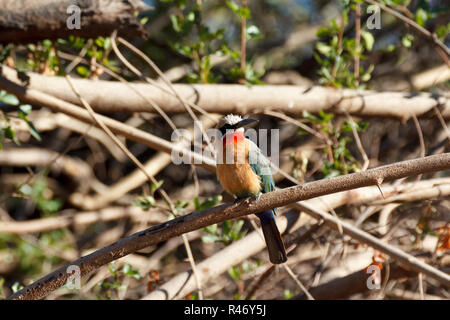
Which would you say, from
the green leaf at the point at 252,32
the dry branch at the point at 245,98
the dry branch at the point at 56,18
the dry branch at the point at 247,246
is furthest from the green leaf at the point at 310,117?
the dry branch at the point at 56,18

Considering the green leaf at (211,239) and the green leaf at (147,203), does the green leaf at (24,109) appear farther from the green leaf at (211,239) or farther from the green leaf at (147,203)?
the green leaf at (211,239)

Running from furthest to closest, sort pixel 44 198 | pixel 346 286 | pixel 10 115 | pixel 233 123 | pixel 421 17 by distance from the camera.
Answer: pixel 44 198 < pixel 421 17 < pixel 346 286 < pixel 10 115 < pixel 233 123

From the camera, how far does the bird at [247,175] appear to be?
311 cm

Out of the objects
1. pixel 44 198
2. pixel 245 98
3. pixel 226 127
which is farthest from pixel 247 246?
pixel 44 198

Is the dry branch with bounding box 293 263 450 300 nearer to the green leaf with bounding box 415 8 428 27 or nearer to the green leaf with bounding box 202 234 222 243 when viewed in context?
the green leaf with bounding box 202 234 222 243

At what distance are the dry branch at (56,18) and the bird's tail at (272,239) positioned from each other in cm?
147

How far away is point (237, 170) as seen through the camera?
3.13 meters

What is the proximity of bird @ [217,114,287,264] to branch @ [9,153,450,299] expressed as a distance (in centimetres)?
43

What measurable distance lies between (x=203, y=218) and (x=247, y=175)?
0.64 meters

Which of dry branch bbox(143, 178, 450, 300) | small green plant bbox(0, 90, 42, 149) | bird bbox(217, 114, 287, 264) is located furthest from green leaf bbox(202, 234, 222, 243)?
small green plant bbox(0, 90, 42, 149)

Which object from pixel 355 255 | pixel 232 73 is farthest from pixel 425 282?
pixel 232 73

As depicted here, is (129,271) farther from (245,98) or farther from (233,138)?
(245,98)

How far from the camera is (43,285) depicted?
2568mm
